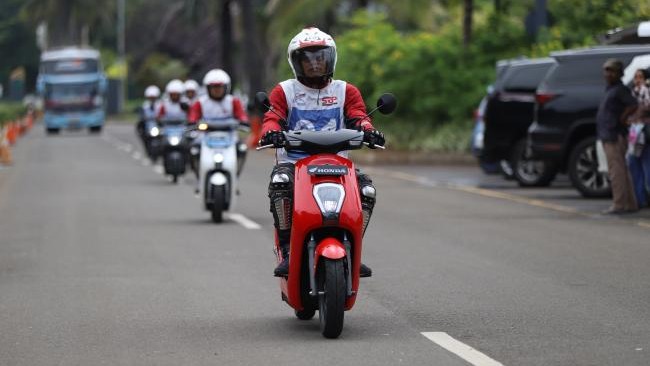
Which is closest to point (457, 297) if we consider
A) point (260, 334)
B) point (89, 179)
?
point (260, 334)

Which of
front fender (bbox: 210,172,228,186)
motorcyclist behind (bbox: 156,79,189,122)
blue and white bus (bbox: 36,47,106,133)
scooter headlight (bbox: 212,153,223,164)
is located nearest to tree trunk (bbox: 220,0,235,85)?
blue and white bus (bbox: 36,47,106,133)

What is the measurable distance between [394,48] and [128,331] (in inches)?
1045

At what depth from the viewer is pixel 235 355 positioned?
8562mm

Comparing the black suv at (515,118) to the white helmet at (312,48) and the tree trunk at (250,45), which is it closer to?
the white helmet at (312,48)

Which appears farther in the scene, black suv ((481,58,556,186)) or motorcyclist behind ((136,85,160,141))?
motorcyclist behind ((136,85,160,141))

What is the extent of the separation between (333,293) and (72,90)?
5750 centimetres

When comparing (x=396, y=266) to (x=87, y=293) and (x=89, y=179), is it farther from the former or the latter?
(x=89, y=179)

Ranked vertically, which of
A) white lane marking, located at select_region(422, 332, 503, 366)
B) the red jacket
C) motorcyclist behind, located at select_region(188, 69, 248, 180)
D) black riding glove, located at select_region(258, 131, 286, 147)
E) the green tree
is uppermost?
the red jacket

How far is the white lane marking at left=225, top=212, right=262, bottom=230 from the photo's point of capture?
17469mm

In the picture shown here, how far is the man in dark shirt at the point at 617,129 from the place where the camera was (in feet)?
61.4

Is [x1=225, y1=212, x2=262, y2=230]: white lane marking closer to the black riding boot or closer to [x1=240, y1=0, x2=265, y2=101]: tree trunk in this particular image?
the black riding boot

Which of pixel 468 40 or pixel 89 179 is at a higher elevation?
pixel 468 40

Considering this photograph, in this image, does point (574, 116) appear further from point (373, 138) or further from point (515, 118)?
point (373, 138)

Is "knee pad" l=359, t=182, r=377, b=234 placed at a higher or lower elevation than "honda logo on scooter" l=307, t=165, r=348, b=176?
lower
